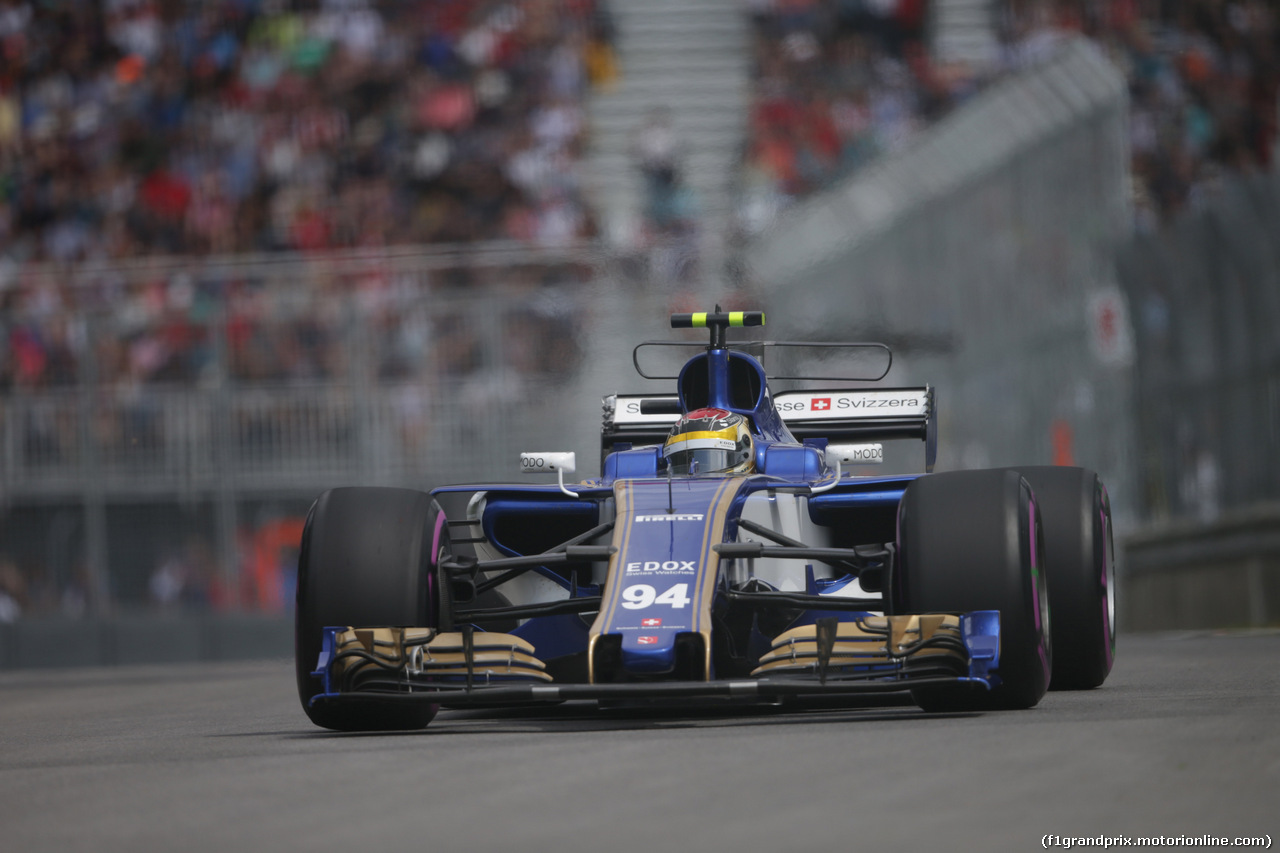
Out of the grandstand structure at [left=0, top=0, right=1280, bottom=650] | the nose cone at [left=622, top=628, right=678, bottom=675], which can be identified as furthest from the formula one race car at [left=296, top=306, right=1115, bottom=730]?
the grandstand structure at [left=0, top=0, right=1280, bottom=650]

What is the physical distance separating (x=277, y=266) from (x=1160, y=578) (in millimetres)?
6747

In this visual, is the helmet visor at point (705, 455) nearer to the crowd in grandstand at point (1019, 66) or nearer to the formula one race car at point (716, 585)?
the formula one race car at point (716, 585)

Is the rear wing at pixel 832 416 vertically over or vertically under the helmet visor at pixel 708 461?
over

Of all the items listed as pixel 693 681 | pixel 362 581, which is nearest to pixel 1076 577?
pixel 693 681

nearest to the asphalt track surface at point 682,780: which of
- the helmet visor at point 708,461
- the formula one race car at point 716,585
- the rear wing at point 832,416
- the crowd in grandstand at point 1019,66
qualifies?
the formula one race car at point 716,585

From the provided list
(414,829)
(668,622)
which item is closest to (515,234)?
(668,622)

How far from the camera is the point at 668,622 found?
19.2 ft

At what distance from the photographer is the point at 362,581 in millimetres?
6316

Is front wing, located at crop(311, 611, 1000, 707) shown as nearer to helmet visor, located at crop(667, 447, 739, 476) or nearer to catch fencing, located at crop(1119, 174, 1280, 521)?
helmet visor, located at crop(667, 447, 739, 476)

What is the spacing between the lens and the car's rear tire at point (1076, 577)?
7051 millimetres

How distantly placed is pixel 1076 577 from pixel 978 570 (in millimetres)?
1292

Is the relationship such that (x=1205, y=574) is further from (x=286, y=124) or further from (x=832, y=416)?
(x=286, y=124)

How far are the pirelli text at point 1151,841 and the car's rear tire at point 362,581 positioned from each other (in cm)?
339

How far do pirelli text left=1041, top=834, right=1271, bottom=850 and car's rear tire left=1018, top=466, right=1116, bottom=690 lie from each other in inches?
149
